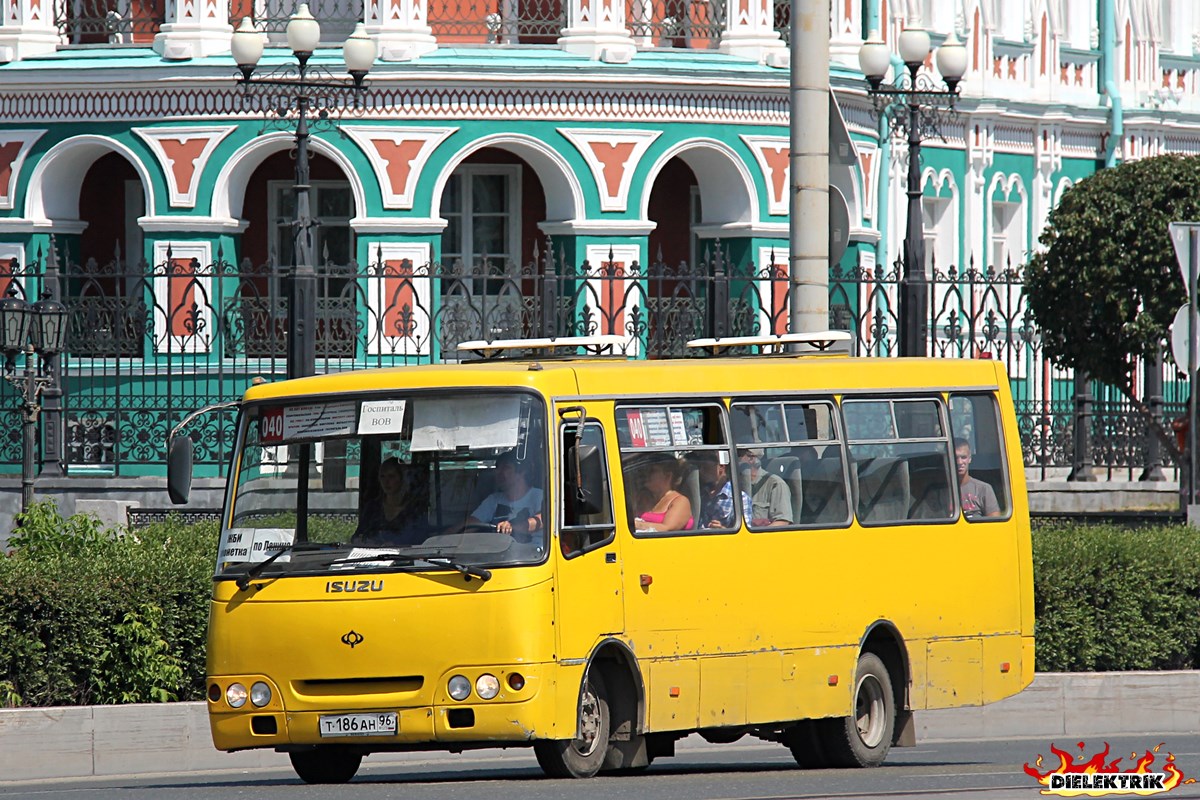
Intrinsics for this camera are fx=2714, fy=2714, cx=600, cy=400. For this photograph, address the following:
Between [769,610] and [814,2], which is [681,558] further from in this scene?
[814,2]

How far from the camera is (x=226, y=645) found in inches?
550

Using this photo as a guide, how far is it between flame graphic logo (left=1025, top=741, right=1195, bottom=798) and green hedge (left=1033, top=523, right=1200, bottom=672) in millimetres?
3870

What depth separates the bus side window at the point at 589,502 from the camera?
13867mm

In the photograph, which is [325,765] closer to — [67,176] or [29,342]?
[29,342]

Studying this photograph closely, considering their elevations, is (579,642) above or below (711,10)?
below

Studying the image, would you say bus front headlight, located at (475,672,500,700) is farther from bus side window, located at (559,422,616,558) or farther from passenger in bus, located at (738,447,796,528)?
passenger in bus, located at (738,447,796,528)

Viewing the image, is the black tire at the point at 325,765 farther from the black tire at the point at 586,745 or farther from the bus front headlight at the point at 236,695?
the black tire at the point at 586,745

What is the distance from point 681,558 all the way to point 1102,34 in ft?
99.4

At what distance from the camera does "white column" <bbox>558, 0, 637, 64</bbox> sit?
3189 centimetres

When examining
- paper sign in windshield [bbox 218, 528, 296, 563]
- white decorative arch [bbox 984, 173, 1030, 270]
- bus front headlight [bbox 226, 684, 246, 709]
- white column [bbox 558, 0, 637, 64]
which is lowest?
bus front headlight [bbox 226, 684, 246, 709]

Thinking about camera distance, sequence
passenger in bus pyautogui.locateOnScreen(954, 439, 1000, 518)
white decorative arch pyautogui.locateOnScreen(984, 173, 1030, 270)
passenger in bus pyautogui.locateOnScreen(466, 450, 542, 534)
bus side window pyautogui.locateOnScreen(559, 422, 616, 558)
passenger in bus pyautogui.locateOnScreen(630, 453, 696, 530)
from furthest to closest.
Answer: white decorative arch pyautogui.locateOnScreen(984, 173, 1030, 270)
passenger in bus pyautogui.locateOnScreen(954, 439, 1000, 518)
passenger in bus pyautogui.locateOnScreen(630, 453, 696, 530)
bus side window pyautogui.locateOnScreen(559, 422, 616, 558)
passenger in bus pyautogui.locateOnScreen(466, 450, 542, 534)

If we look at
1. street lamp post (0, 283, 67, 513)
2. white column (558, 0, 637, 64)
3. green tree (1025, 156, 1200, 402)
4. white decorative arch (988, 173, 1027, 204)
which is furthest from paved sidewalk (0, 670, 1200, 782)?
white decorative arch (988, 173, 1027, 204)

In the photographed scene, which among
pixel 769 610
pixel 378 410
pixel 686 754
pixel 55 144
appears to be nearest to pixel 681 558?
pixel 769 610

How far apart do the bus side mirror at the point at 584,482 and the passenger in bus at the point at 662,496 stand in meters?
0.36
